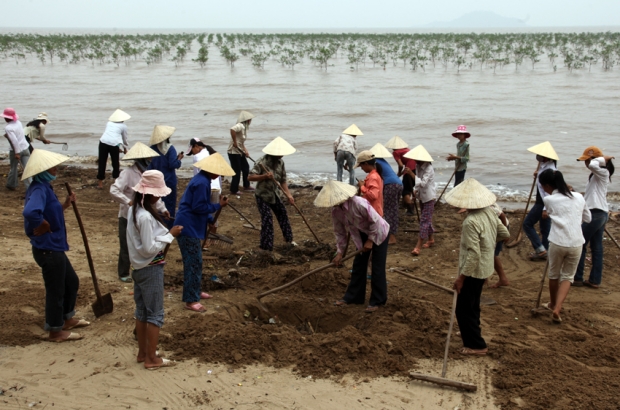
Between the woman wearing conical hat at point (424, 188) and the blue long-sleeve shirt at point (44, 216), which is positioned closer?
the blue long-sleeve shirt at point (44, 216)

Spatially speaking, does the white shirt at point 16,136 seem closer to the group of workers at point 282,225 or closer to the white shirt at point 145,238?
the group of workers at point 282,225

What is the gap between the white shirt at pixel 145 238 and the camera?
4.27m

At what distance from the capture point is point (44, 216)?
15.5 ft

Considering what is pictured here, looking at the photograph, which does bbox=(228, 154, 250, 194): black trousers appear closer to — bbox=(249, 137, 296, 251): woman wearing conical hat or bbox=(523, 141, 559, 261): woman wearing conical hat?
bbox=(249, 137, 296, 251): woman wearing conical hat

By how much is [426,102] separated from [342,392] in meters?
21.8

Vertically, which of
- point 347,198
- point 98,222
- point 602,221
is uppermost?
point 347,198

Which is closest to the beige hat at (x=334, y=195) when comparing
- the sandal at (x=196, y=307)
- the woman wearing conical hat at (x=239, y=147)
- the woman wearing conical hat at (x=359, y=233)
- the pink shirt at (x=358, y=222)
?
the woman wearing conical hat at (x=359, y=233)

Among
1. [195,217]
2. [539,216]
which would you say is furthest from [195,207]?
[539,216]

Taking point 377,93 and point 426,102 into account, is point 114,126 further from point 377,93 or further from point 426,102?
point 377,93

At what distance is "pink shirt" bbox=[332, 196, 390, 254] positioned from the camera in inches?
218

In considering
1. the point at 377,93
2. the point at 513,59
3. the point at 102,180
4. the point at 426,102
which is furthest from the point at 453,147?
the point at 513,59

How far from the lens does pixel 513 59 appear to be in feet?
145

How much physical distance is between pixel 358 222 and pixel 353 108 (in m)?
18.4

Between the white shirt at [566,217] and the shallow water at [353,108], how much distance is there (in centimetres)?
622
